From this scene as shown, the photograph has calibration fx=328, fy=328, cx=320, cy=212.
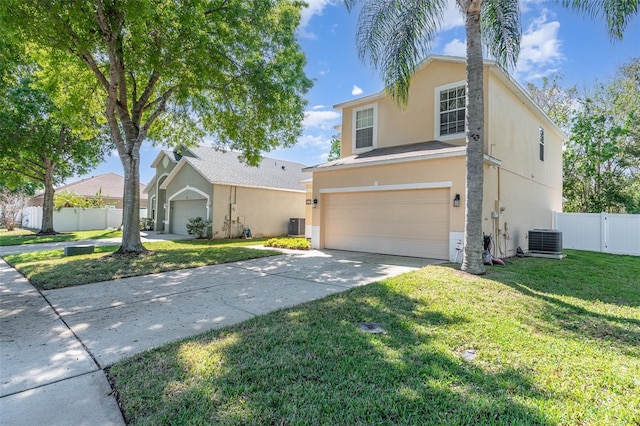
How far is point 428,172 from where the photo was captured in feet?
33.5

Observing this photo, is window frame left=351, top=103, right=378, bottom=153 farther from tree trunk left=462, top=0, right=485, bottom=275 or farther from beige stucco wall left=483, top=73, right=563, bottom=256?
tree trunk left=462, top=0, right=485, bottom=275

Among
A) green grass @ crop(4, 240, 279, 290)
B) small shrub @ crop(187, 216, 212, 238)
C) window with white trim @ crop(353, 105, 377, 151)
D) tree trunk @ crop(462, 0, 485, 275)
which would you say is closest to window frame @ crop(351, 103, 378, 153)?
window with white trim @ crop(353, 105, 377, 151)

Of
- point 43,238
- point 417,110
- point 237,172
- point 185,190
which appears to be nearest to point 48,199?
point 43,238

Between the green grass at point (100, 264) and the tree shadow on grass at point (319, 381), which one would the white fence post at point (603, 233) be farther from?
the tree shadow on grass at point (319, 381)

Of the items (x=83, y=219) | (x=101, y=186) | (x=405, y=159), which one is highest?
(x=101, y=186)

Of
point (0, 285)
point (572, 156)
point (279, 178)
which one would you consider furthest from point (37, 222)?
point (572, 156)

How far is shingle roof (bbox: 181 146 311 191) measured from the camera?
18.3 metres

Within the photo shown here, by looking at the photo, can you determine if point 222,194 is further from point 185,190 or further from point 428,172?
point 428,172

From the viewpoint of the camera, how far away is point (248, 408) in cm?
252

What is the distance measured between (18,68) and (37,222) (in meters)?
17.3

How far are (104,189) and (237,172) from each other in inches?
888

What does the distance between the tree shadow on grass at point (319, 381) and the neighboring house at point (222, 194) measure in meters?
14.3

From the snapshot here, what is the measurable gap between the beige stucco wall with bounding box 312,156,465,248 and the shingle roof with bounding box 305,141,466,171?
0.26 metres

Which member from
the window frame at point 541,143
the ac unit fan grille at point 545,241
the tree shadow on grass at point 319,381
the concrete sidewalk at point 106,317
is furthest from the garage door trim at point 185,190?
the window frame at point 541,143
